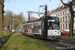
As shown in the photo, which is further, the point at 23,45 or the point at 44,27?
the point at 44,27

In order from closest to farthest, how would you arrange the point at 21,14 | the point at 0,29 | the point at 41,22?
the point at 0,29
the point at 41,22
the point at 21,14

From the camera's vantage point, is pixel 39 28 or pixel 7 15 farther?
pixel 7 15

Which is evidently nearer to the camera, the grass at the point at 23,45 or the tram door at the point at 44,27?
the grass at the point at 23,45

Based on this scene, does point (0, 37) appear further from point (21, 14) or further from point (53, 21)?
point (21, 14)

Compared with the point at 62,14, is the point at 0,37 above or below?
below

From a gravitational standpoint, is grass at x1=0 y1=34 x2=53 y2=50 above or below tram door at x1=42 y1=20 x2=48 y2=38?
below

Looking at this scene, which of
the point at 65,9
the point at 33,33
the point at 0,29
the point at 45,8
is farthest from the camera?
the point at 65,9

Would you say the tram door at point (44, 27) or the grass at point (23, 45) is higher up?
the tram door at point (44, 27)

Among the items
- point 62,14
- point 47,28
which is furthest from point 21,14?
point 47,28

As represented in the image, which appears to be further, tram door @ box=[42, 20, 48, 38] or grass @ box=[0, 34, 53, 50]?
tram door @ box=[42, 20, 48, 38]

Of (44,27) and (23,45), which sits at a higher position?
(44,27)

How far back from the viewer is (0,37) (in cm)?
838

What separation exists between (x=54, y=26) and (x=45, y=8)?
1135cm

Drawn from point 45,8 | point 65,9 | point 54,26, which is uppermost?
point 65,9
